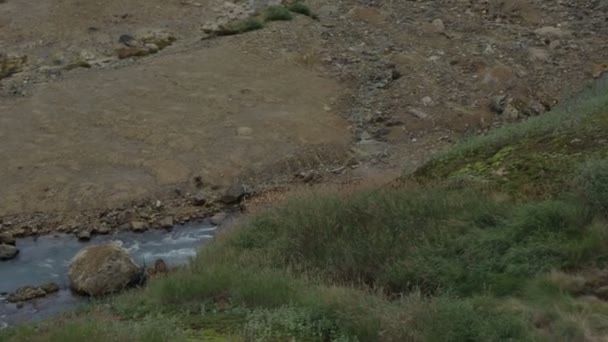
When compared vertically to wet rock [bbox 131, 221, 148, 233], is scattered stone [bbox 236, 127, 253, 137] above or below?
above

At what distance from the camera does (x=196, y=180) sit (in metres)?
14.5

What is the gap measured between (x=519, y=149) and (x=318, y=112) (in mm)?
5805

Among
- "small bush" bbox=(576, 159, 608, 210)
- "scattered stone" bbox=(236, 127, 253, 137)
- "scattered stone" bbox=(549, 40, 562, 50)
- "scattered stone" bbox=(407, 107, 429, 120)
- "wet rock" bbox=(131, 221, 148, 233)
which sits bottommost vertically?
"wet rock" bbox=(131, 221, 148, 233)

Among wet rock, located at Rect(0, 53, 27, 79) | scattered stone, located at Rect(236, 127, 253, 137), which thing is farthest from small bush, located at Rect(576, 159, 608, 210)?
wet rock, located at Rect(0, 53, 27, 79)

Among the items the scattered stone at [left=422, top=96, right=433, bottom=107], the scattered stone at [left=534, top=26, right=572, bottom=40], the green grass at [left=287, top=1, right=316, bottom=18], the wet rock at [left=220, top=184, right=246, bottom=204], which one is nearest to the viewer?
the wet rock at [left=220, top=184, right=246, bottom=204]

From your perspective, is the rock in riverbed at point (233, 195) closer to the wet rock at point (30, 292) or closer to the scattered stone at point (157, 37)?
the wet rock at point (30, 292)

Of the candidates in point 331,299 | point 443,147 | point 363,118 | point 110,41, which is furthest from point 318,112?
point 331,299

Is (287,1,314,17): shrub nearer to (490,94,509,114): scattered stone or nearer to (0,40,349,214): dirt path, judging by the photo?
(0,40,349,214): dirt path

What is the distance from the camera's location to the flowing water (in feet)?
37.0

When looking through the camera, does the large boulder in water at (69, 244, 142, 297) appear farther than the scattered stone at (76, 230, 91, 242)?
No

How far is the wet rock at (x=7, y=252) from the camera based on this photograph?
12.6m

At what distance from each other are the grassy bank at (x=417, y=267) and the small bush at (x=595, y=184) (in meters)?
0.01

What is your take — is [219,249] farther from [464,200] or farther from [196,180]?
[196,180]

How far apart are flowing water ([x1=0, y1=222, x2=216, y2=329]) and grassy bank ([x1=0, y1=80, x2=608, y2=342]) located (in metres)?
1.54
